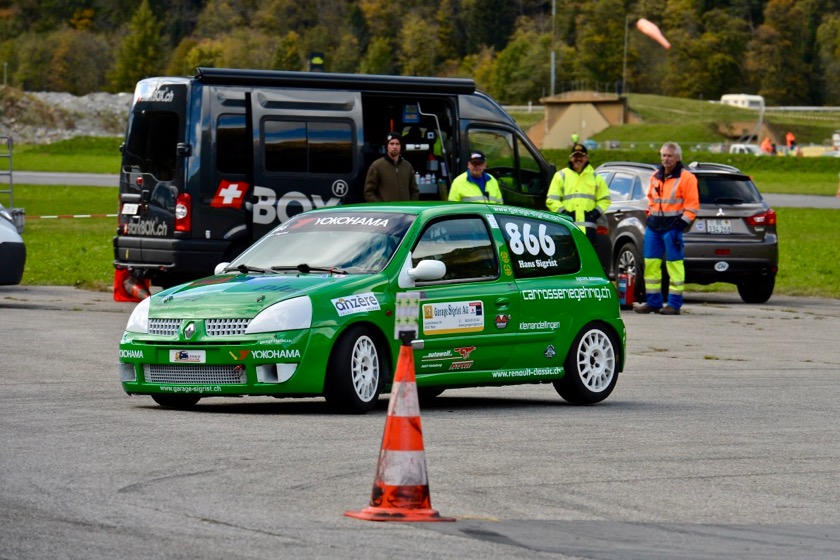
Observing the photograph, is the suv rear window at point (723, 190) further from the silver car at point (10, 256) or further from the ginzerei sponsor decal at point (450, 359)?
the ginzerei sponsor decal at point (450, 359)

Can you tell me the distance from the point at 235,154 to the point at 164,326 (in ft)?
27.4

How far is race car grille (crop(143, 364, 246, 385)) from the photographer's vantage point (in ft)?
36.7

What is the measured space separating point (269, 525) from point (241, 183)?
12.6m

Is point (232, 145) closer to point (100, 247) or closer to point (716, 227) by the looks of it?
point (716, 227)

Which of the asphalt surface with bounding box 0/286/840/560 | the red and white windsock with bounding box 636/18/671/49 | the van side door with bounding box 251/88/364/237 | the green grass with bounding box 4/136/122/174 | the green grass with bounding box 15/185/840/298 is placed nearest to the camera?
the asphalt surface with bounding box 0/286/840/560

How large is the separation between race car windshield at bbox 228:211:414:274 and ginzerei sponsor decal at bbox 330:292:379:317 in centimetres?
39

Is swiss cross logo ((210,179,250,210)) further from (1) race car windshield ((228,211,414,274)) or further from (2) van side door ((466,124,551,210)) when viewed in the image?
(1) race car windshield ((228,211,414,274))

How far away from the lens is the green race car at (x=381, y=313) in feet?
36.8

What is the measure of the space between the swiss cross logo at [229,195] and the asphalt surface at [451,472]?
4674 mm

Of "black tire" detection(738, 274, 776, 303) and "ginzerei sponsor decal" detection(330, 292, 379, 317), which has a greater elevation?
"ginzerei sponsor decal" detection(330, 292, 379, 317)

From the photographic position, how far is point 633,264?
902 inches

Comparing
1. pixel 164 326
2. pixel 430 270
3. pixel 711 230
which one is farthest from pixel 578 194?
pixel 164 326

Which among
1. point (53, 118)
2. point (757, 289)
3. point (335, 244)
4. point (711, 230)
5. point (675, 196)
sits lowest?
point (757, 289)

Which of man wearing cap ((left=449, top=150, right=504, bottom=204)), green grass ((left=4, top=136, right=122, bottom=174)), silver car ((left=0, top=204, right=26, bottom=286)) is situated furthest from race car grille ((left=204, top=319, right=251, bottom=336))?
green grass ((left=4, top=136, right=122, bottom=174))
